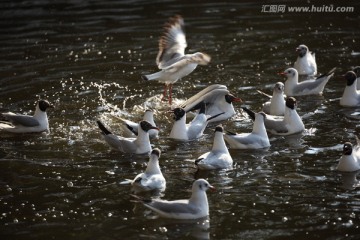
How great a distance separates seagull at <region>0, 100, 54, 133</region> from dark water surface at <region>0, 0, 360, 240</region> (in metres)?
0.16

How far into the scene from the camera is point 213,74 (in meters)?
17.9

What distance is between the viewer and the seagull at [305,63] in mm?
17628

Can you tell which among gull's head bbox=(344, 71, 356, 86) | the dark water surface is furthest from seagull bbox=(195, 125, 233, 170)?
gull's head bbox=(344, 71, 356, 86)

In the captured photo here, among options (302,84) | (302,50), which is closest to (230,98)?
(302,84)

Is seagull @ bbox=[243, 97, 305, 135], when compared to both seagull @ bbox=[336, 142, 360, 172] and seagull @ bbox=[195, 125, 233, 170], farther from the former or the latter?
seagull @ bbox=[336, 142, 360, 172]

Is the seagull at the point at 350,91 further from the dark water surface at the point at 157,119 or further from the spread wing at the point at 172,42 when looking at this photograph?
the spread wing at the point at 172,42

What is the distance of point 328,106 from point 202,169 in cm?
440

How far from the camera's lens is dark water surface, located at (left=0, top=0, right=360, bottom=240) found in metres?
10.4

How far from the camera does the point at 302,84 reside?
1652cm

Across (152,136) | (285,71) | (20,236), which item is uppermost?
(285,71)

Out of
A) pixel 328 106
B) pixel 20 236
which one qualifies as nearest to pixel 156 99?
pixel 328 106

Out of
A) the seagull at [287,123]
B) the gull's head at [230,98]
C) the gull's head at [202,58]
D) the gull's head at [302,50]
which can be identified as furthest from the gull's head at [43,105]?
the gull's head at [302,50]

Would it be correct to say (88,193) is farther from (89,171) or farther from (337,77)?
(337,77)

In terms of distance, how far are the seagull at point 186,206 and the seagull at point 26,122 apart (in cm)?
486
